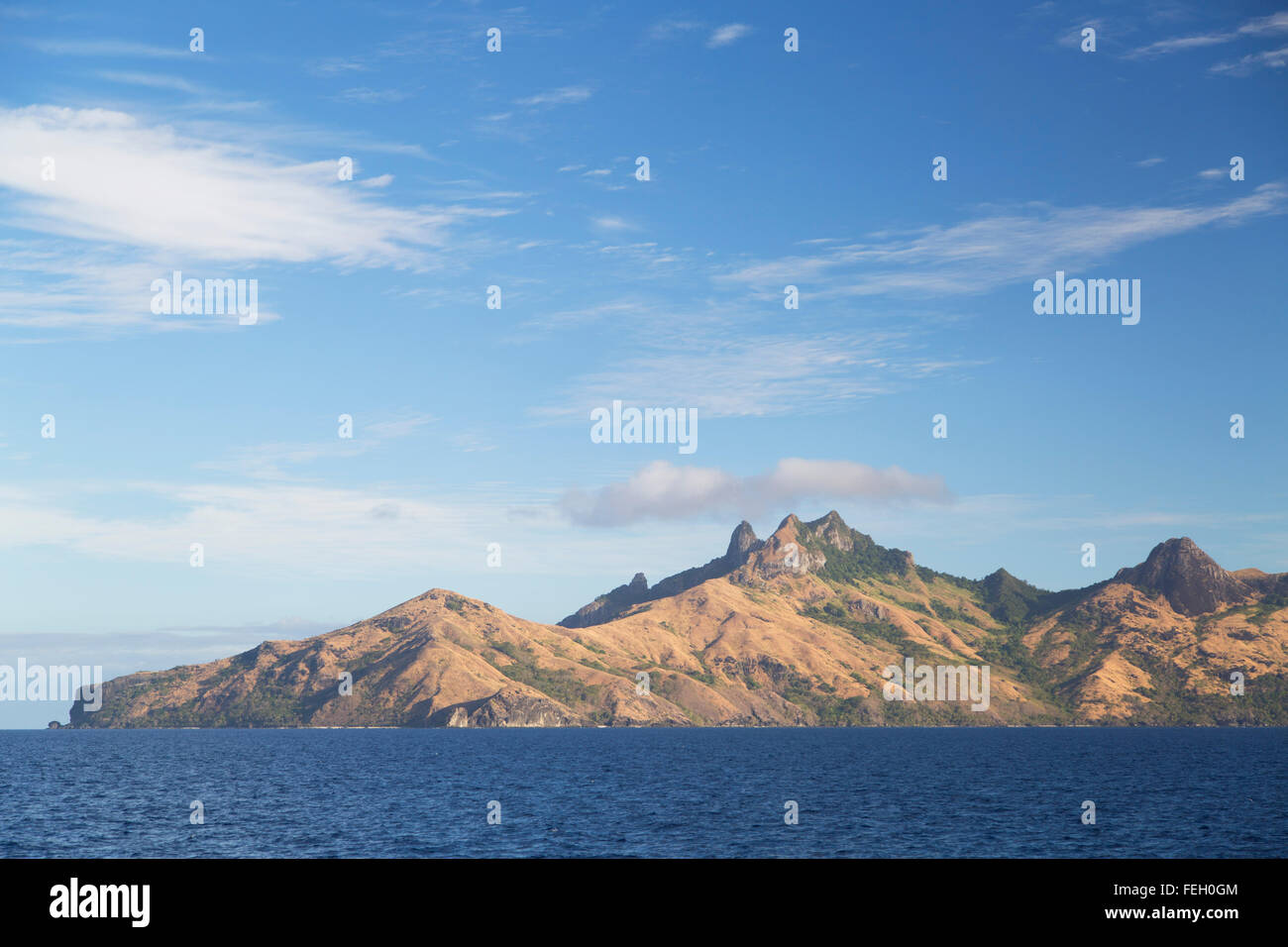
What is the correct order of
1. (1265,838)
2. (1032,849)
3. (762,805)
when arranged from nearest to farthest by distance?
(1032,849), (1265,838), (762,805)

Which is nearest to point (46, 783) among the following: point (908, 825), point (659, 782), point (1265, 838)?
point (659, 782)

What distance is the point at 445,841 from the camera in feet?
296

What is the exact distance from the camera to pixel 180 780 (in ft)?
550
